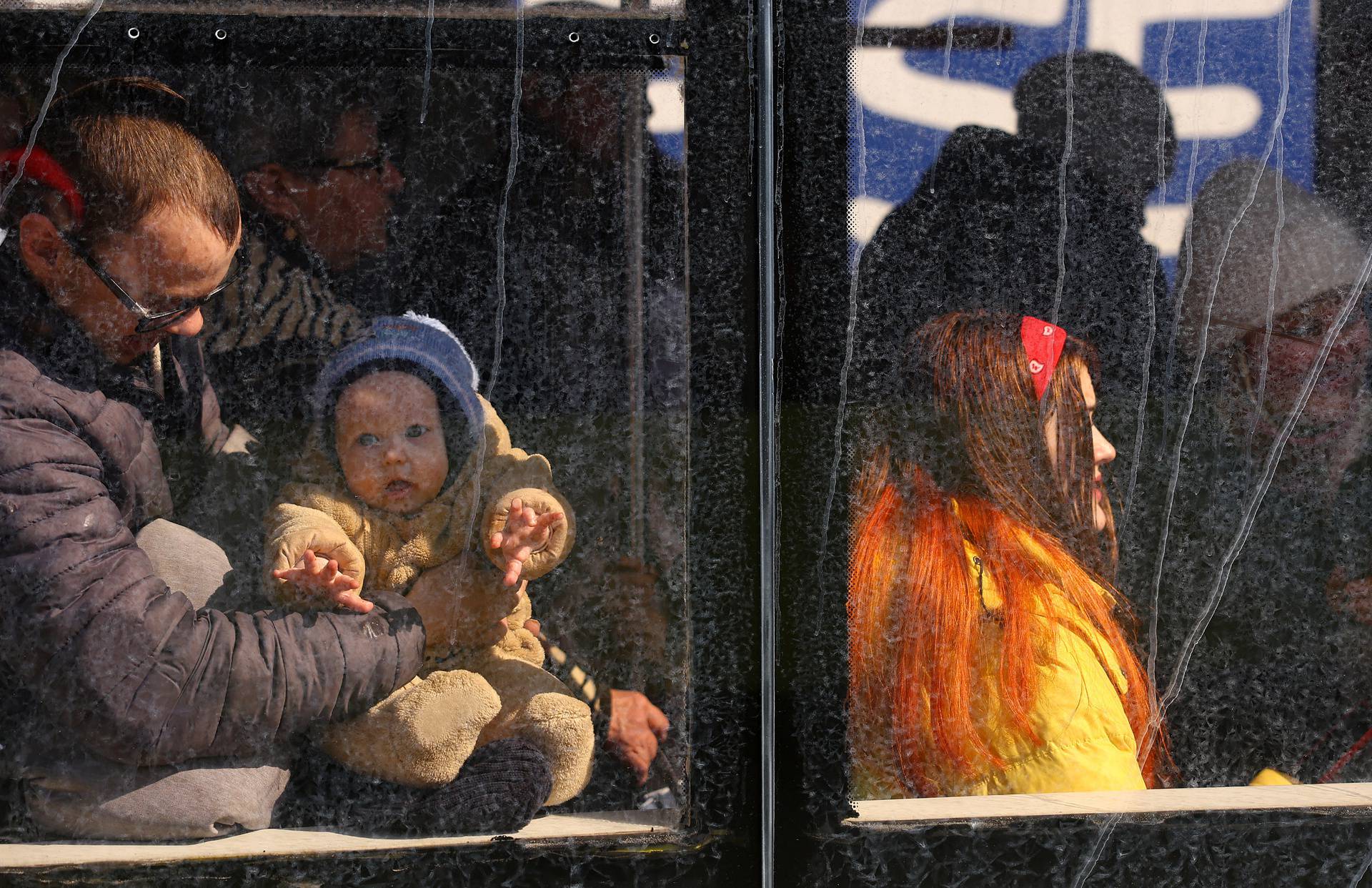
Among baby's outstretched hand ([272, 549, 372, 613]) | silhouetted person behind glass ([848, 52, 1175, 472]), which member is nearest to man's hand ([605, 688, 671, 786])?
baby's outstretched hand ([272, 549, 372, 613])

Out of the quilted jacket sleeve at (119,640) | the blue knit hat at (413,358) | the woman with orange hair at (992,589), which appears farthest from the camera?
the woman with orange hair at (992,589)

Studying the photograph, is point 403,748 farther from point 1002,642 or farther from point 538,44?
point 538,44

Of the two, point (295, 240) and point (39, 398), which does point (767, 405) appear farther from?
point (39, 398)

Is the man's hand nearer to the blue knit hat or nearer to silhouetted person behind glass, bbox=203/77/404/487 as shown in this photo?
the blue knit hat

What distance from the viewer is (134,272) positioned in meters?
1.88

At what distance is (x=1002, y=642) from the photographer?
2033mm

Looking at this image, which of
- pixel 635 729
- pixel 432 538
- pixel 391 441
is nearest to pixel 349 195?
pixel 391 441

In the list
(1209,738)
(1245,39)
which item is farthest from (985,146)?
(1209,738)

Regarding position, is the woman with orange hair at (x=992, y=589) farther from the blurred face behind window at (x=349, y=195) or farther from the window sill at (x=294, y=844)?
the blurred face behind window at (x=349, y=195)

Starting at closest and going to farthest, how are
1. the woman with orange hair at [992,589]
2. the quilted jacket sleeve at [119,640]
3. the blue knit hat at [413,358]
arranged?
1. the quilted jacket sleeve at [119,640]
2. the blue knit hat at [413,358]
3. the woman with orange hair at [992,589]

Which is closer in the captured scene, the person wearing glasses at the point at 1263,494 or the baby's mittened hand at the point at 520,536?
the baby's mittened hand at the point at 520,536

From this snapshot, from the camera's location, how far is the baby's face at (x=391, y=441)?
1905 mm

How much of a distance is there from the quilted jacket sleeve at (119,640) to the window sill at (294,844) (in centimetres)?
14

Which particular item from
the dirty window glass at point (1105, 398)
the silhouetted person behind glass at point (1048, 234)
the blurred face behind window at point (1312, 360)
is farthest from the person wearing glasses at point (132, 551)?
the blurred face behind window at point (1312, 360)
